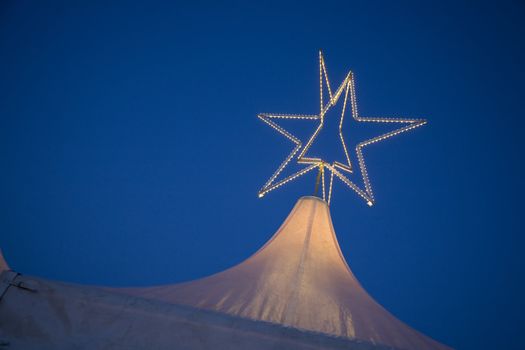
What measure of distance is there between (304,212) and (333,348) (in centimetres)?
270

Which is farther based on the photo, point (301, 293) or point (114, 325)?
point (301, 293)

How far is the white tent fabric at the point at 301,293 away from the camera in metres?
2.10

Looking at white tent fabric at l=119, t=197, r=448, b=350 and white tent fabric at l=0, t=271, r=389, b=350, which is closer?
white tent fabric at l=0, t=271, r=389, b=350

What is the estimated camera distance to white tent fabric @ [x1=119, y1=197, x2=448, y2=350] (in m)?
2.10

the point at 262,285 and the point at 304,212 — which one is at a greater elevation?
the point at 304,212

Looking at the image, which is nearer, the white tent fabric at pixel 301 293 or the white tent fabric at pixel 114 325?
the white tent fabric at pixel 114 325

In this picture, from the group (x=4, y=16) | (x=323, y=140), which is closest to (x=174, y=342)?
(x=323, y=140)

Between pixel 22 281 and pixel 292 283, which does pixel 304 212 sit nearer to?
pixel 292 283

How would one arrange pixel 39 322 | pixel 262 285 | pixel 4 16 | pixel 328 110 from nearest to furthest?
pixel 39 322, pixel 262 285, pixel 328 110, pixel 4 16

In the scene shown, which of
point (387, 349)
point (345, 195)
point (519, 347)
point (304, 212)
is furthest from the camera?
point (345, 195)

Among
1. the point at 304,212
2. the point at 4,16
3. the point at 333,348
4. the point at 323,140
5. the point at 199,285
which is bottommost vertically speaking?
the point at 199,285

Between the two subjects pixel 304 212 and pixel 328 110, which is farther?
pixel 328 110

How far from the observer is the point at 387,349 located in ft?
3.09

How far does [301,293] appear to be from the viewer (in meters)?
2.46
